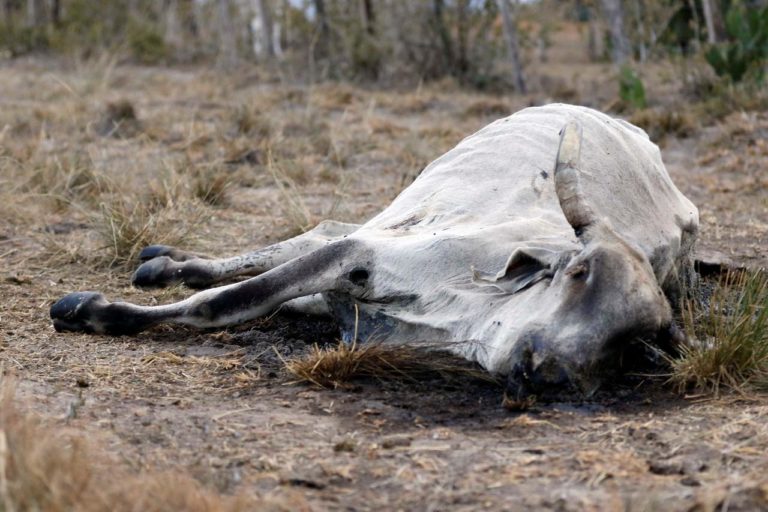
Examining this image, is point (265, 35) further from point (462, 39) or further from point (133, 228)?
point (133, 228)

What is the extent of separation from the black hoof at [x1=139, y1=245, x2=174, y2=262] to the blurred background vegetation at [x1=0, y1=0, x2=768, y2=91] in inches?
215

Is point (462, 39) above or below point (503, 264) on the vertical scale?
above

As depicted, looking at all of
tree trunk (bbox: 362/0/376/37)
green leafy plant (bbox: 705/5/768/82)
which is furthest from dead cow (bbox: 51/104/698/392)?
tree trunk (bbox: 362/0/376/37)

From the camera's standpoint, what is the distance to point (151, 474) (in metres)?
2.71

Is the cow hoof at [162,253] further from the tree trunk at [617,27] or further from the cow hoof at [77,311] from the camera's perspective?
the tree trunk at [617,27]

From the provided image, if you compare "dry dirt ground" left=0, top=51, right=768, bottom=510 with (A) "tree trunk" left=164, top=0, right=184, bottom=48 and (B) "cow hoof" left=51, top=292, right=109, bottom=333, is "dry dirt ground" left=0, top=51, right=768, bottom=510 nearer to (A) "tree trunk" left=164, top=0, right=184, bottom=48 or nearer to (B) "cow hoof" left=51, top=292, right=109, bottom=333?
(B) "cow hoof" left=51, top=292, right=109, bottom=333

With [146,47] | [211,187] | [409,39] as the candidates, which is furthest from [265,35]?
[211,187]

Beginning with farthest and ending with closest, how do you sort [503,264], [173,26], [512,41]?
[173,26]
[512,41]
[503,264]

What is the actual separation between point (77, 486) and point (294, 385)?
1.55m

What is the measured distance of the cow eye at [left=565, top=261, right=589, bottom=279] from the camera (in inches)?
138

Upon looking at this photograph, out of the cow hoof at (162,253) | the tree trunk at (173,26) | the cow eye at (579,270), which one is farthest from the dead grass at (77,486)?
the tree trunk at (173,26)

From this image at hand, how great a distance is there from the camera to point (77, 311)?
4512 millimetres

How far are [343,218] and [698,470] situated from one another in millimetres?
3906

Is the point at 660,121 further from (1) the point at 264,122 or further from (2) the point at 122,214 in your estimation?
(2) the point at 122,214
